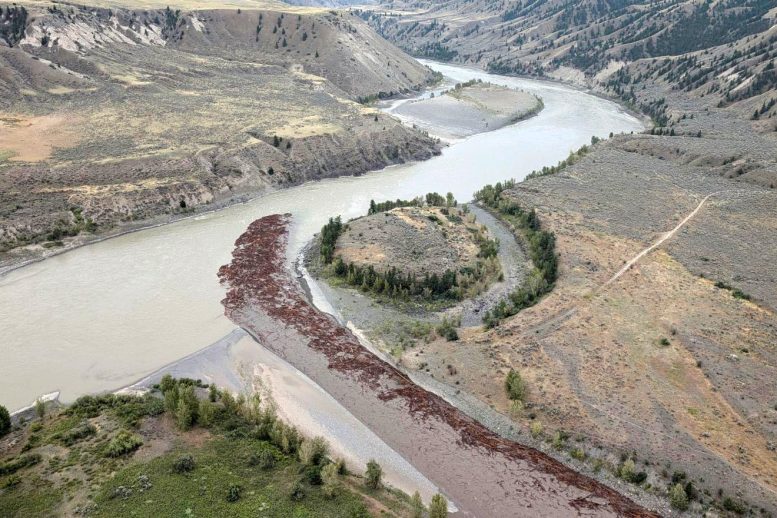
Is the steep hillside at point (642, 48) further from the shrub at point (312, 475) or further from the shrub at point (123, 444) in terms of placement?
the shrub at point (123, 444)

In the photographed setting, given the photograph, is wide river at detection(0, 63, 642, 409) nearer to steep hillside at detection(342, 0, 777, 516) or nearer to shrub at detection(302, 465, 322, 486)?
shrub at detection(302, 465, 322, 486)

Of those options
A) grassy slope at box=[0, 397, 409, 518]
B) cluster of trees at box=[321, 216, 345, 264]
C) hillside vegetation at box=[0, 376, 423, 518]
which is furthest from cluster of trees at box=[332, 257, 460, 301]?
grassy slope at box=[0, 397, 409, 518]

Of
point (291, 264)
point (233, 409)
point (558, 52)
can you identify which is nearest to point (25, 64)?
point (291, 264)

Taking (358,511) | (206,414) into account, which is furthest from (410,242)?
(358,511)

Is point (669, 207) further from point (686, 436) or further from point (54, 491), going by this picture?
point (54, 491)

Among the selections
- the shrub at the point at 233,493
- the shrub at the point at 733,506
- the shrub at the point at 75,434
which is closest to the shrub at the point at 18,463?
the shrub at the point at 75,434

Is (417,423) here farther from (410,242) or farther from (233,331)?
(410,242)

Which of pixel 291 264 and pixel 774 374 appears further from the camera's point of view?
pixel 291 264
